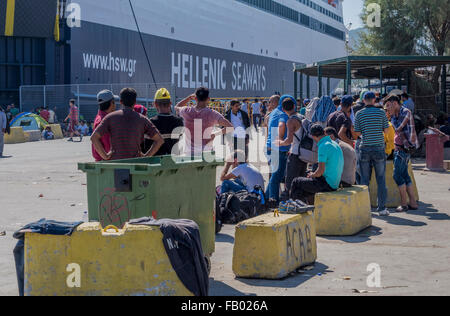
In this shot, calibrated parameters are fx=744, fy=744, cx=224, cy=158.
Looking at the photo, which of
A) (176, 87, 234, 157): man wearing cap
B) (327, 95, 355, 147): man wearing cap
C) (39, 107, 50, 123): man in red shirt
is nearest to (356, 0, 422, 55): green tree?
(39, 107, 50, 123): man in red shirt

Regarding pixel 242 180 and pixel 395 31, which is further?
pixel 395 31

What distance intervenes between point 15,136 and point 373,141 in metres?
21.7

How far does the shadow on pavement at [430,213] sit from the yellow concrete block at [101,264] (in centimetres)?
610

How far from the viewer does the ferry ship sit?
1510 inches

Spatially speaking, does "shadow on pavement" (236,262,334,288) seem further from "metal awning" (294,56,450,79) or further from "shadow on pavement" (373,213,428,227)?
"metal awning" (294,56,450,79)

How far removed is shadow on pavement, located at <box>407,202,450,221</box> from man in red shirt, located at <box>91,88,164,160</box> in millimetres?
4934

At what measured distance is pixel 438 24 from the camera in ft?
111

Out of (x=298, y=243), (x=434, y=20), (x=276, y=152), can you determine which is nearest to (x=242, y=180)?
(x=276, y=152)

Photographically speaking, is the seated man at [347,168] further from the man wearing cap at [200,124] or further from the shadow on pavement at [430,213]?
the man wearing cap at [200,124]

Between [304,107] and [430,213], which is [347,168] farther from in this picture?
[304,107]

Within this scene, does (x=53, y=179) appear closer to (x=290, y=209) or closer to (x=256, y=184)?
(x=256, y=184)

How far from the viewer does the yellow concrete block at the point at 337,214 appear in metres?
9.37

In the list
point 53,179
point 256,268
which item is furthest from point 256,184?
point 53,179

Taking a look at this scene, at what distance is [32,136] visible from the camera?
1230 inches
